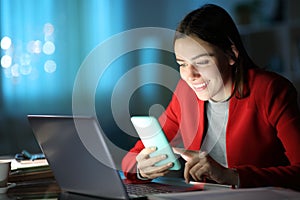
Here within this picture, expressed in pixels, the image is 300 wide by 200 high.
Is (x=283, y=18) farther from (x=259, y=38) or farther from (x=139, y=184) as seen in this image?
(x=139, y=184)

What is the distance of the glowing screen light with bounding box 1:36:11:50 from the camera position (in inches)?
154

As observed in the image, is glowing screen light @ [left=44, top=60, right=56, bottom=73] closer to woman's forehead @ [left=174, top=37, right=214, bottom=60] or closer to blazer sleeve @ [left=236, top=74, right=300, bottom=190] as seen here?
woman's forehead @ [left=174, top=37, right=214, bottom=60]

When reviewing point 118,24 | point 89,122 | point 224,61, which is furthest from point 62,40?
point 89,122

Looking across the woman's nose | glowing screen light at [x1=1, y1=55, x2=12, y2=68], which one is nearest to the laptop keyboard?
the woman's nose

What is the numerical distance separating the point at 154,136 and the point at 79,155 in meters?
0.22

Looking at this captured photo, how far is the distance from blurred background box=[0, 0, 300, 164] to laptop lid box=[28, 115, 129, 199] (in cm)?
257

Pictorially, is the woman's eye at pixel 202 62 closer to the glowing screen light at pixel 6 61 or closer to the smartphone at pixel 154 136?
the smartphone at pixel 154 136

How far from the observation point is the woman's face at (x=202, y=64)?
167cm

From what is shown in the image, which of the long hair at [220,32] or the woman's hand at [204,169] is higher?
the long hair at [220,32]

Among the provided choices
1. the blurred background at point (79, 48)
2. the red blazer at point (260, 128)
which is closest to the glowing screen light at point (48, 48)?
the blurred background at point (79, 48)

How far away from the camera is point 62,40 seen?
407 cm

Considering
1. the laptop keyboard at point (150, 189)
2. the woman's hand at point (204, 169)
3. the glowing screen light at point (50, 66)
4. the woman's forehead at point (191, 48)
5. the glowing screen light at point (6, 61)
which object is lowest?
the glowing screen light at point (50, 66)

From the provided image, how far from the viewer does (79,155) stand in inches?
48.0

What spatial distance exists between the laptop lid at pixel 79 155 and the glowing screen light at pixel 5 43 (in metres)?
2.71
